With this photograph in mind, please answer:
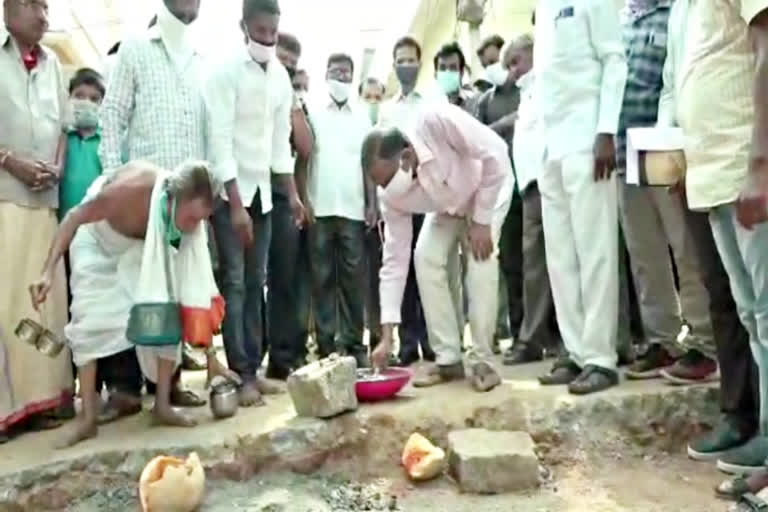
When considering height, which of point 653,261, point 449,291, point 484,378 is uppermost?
point 653,261

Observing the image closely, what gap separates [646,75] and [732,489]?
67.3 inches

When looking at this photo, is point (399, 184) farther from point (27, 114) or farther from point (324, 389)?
point (27, 114)

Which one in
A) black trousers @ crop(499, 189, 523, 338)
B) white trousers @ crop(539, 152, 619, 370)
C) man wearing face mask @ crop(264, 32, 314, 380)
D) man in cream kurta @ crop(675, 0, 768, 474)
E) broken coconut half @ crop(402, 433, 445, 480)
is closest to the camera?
man in cream kurta @ crop(675, 0, 768, 474)

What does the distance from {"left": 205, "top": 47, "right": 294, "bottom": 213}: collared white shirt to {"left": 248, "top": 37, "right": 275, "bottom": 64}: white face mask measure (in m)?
0.02

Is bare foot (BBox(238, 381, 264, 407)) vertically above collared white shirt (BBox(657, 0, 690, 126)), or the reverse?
collared white shirt (BBox(657, 0, 690, 126))

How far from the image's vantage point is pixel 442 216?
12.1ft

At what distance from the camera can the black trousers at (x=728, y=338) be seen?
109 inches

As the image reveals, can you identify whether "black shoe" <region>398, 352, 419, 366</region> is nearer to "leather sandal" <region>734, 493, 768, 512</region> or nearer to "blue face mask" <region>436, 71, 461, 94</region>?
"blue face mask" <region>436, 71, 461, 94</region>

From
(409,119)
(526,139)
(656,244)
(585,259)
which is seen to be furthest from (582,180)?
(409,119)

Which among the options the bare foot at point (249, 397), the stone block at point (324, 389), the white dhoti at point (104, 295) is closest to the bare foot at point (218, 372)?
the bare foot at point (249, 397)

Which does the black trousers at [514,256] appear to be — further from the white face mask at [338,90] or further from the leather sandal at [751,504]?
the leather sandal at [751,504]

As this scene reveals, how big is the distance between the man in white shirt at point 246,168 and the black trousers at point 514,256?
A: 1403mm

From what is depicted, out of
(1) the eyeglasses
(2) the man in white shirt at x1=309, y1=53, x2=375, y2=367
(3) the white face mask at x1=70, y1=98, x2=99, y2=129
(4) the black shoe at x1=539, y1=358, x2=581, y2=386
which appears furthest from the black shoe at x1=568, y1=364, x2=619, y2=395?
(1) the eyeglasses

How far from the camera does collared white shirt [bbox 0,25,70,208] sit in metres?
3.28
